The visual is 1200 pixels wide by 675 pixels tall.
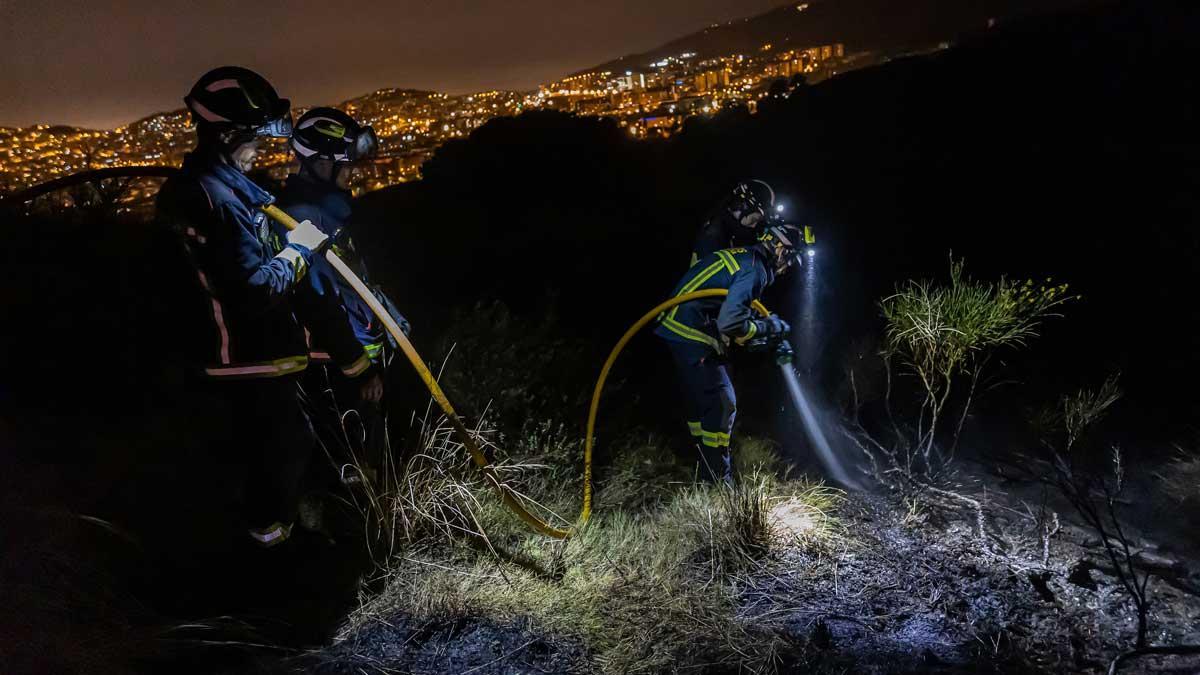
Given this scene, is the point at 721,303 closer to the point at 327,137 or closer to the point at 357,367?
the point at 357,367

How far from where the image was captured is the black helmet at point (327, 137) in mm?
4012

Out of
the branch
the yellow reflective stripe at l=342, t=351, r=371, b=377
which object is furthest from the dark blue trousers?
the branch

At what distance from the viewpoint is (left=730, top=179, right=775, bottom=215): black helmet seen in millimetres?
4730

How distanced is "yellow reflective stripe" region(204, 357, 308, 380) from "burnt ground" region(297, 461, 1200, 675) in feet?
4.70

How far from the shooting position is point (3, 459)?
13.4 ft

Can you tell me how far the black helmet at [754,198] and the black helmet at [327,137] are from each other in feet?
8.21

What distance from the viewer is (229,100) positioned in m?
3.20

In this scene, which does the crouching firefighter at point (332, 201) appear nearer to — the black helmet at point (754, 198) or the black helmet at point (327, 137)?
the black helmet at point (327, 137)

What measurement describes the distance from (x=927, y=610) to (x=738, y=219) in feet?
8.96

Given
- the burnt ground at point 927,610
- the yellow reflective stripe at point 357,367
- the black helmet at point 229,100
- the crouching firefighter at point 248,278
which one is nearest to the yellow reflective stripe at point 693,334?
the burnt ground at point 927,610

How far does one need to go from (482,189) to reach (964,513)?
13554 mm

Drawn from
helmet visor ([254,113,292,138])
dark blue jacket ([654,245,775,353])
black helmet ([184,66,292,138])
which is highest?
black helmet ([184,66,292,138])

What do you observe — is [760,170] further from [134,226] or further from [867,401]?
[134,226]

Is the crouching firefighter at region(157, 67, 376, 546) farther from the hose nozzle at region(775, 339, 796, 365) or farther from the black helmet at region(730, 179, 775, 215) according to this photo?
the hose nozzle at region(775, 339, 796, 365)
